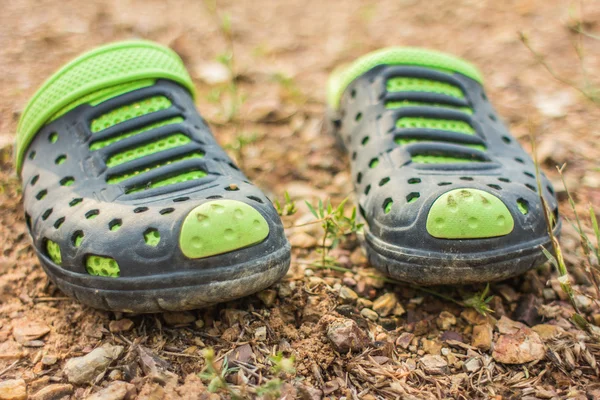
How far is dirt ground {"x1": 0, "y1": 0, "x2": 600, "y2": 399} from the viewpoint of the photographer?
168 centimetres

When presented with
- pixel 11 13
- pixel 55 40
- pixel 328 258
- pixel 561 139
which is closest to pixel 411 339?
pixel 328 258

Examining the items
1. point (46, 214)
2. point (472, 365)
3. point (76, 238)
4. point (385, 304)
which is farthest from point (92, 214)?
point (472, 365)

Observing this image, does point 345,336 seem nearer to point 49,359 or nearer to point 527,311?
point 527,311

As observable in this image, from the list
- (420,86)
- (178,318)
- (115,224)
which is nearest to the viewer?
(115,224)

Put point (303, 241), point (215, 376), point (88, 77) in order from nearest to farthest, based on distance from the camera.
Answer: point (215, 376) < point (88, 77) < point (303, 241)

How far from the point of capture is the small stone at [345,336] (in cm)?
173

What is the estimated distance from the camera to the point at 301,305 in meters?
1.89

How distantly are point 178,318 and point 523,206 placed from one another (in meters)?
1.06

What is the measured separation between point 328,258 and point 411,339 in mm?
408

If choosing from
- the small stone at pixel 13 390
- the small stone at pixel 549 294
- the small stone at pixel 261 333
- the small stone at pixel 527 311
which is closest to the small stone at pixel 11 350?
the small stone at pixel 13 390

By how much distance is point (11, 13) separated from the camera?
3.53 m

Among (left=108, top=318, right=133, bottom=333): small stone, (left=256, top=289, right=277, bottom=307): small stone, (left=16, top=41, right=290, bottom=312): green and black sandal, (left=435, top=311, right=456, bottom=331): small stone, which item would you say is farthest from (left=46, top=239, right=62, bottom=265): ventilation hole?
(left=435, top=311, right=456, bottom=331): small stone

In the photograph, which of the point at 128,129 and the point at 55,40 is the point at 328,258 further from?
the point at 55,40

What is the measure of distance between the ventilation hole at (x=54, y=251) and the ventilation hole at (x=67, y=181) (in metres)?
0.19
